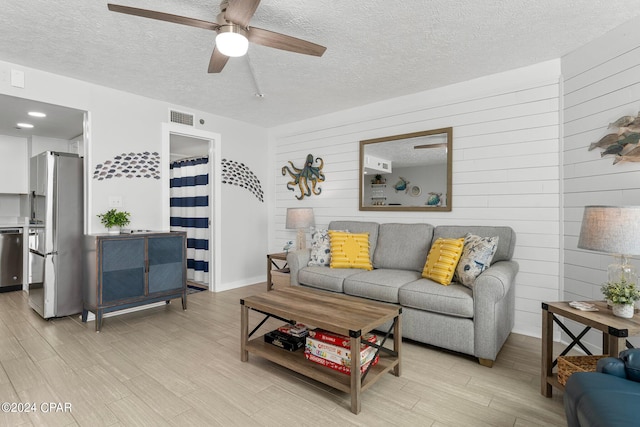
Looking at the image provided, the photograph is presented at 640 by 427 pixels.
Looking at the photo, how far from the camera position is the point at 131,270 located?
10.8 ft

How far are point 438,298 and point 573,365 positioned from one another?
2.90 feet

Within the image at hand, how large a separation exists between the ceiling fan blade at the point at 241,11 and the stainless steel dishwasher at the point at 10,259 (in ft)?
16.0

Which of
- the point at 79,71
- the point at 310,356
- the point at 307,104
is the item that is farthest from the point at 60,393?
the point at 307,104

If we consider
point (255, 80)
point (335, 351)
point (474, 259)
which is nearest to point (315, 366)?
point (335, 351)

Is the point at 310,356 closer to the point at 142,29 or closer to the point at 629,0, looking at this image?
the point at 142,29

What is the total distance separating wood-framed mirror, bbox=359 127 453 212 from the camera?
353 centimetres

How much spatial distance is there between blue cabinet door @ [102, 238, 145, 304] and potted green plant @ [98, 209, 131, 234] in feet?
1.00

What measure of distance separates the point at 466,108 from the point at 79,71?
12.7 feet

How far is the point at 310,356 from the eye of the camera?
2.18 meters

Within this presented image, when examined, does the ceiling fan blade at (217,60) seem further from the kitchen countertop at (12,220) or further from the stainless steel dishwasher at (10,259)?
the kitchen countertop at (12,220)

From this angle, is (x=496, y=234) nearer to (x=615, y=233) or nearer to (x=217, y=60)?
(x=615, y=233)

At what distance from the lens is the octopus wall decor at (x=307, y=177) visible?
15.3ft

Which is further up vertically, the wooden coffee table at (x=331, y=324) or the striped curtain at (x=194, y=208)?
the striped curtain at (x=194, y=208)

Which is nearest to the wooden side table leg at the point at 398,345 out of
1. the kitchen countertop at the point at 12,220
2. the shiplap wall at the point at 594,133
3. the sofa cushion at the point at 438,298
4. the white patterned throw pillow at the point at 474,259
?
the sofa cushion at the point at 438,298
